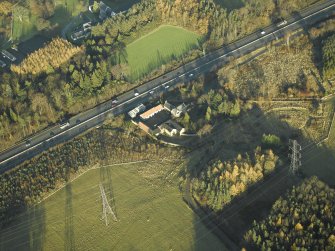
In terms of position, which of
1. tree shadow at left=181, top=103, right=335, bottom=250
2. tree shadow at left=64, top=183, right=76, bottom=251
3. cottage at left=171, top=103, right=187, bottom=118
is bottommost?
tree shadow at left=181, top=103, right=335, bottom=250

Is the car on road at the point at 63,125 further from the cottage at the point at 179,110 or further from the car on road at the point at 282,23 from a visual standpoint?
the car on road at the point at 282,23

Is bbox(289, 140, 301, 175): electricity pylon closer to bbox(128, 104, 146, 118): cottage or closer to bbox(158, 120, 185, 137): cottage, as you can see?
bbox(158, 120, 185, 137): cottage

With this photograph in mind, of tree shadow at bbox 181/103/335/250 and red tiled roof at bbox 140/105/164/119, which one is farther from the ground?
red tiled roof at bbox 140/105/164/119

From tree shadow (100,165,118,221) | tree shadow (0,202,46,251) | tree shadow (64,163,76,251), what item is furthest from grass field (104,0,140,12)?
tree shadow (0,202,46,251)

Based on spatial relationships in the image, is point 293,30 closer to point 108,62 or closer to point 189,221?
point 108,62

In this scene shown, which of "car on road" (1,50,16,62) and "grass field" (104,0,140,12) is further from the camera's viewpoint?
"grass field" (104,0,140,12)

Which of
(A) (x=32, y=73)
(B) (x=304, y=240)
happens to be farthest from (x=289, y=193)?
(A) (x=32, y=73)

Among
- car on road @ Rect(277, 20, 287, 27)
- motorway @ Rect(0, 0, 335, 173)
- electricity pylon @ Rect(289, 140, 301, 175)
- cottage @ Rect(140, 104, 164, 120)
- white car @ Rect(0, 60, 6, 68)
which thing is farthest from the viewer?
car on road @ Rect(277, 20, 287, 27)
